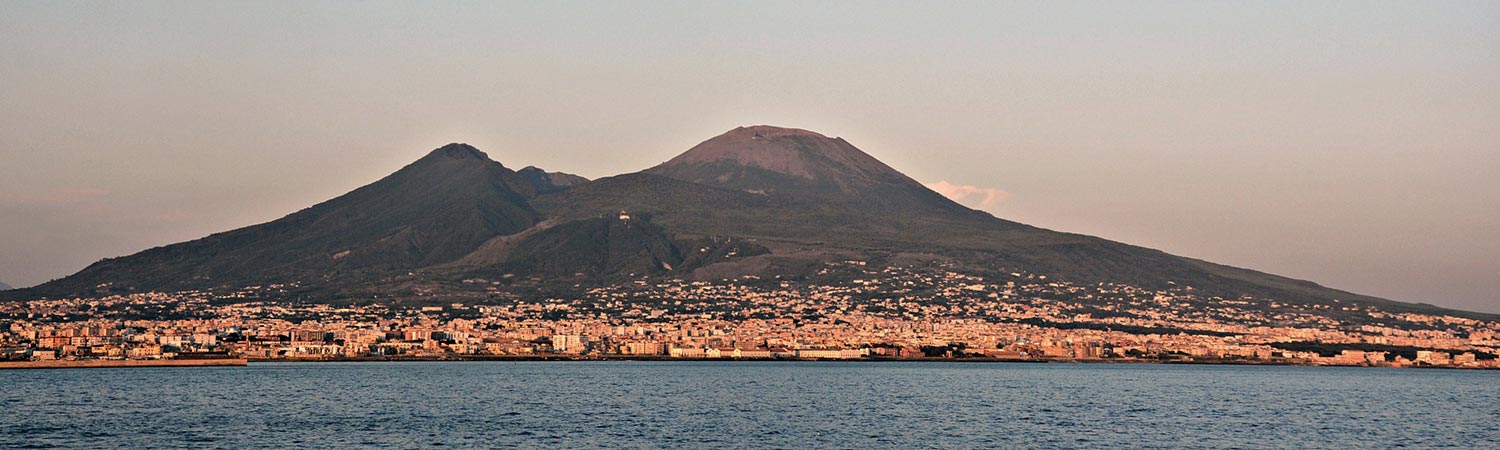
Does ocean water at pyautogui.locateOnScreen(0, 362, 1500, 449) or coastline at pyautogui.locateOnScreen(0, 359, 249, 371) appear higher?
coastline at pyautogui.locateOnScreen(0, 359, 249, 371)

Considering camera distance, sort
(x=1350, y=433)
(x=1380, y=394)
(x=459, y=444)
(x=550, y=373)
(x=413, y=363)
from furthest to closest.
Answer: (x=413, y=363), (x=550, y=373), (x=1380, y=394), (x=1350, y=433), (x=459, y=444)

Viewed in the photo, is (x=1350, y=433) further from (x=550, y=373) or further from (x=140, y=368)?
(x=140, y=368)

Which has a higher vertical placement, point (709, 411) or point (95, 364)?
point (95, 364)

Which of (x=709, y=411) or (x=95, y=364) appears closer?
(x=709, y=411)

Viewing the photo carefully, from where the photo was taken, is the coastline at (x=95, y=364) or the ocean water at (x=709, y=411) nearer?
the ocean water at (x=709, y=411)

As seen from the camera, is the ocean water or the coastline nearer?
the ocean water

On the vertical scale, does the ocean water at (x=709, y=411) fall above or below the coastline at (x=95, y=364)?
below

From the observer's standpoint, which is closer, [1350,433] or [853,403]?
[1350,433]

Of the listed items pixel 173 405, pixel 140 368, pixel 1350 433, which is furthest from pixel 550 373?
pixel 1350 433
